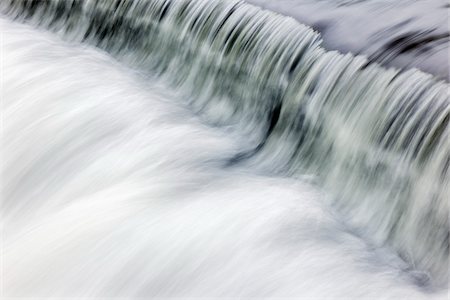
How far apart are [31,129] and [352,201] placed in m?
1.44

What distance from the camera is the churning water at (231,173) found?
201cm

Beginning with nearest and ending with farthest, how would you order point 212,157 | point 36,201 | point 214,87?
1. point 36,201
2. point 212,157
3. point 214,87

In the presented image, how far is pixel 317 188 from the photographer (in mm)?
2361

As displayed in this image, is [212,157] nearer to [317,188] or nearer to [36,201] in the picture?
[317,188]

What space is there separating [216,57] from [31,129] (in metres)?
0.89

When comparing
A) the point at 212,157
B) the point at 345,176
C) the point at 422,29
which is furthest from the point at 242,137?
the point at 422,29

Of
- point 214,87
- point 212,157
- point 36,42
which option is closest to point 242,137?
point 212,157

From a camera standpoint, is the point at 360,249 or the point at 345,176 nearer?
the point at 360,249

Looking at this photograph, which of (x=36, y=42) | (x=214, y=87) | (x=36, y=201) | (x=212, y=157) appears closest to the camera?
(x=36, y=201)

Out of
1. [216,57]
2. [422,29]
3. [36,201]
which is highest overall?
[422,29]

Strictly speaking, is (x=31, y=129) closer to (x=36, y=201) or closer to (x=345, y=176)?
(x=36, y=201)

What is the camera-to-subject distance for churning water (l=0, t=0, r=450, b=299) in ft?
6.58

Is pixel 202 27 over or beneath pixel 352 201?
over

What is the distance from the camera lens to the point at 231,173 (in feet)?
8.28
